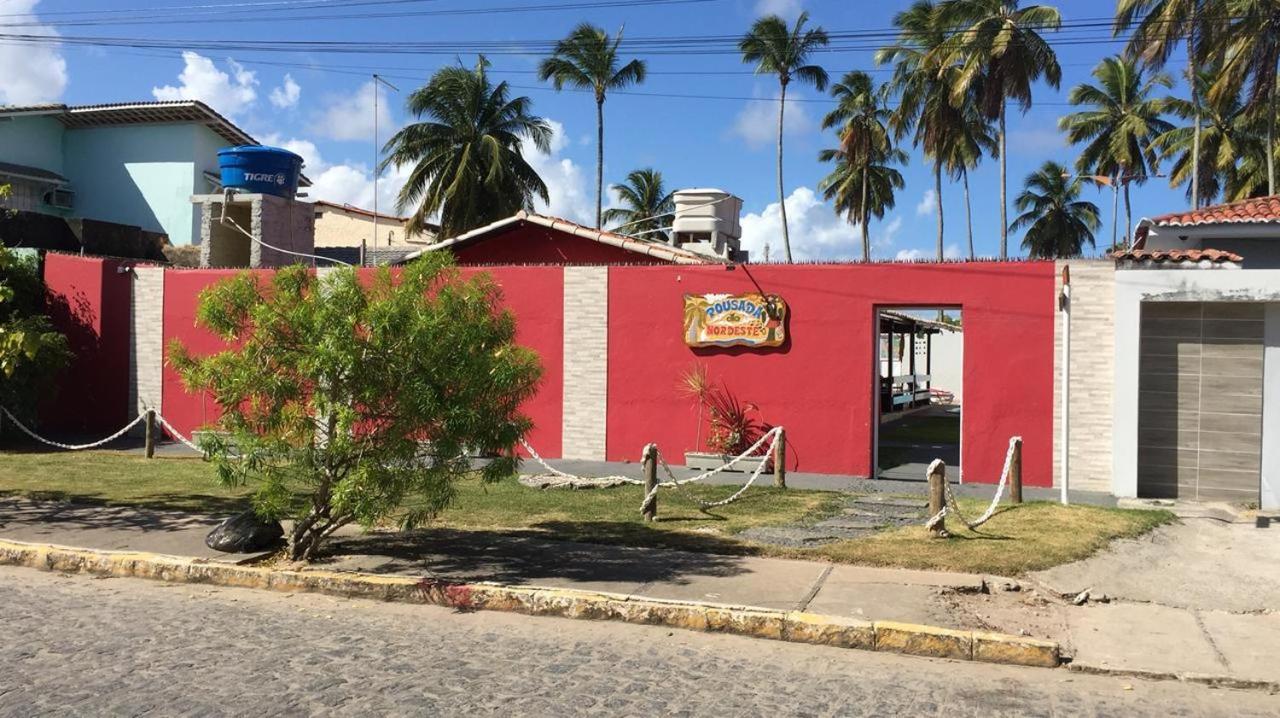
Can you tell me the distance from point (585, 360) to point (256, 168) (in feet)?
35.2

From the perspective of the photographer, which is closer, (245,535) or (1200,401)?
(245,535)

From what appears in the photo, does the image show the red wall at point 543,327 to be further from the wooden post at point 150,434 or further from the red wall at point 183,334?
the red wall at point 183,334

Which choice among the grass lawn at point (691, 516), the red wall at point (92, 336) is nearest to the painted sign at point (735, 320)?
the grass lawn at point (691, 516)

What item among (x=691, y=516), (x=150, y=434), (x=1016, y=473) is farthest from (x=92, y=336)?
(x=1016, y=473)

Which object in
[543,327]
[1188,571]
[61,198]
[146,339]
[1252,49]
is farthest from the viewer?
[61,198]

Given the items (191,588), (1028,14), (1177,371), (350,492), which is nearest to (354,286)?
(350,492)

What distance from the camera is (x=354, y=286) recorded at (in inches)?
314

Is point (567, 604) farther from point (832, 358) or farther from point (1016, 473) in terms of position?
→ point (832, 358)

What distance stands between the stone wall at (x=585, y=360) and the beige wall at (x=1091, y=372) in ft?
22.1

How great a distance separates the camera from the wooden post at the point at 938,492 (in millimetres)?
9625

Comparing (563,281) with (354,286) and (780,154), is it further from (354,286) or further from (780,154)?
(780,154)

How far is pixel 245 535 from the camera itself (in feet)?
29.5

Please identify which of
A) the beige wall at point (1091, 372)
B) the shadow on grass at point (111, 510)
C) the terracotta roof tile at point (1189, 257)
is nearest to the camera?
the shadow on grass at point (111, 510)

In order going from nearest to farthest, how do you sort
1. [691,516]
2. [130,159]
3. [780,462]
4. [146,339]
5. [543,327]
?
[691,516] → [780,462] → [543,327] → [146,339] → [130,159]
